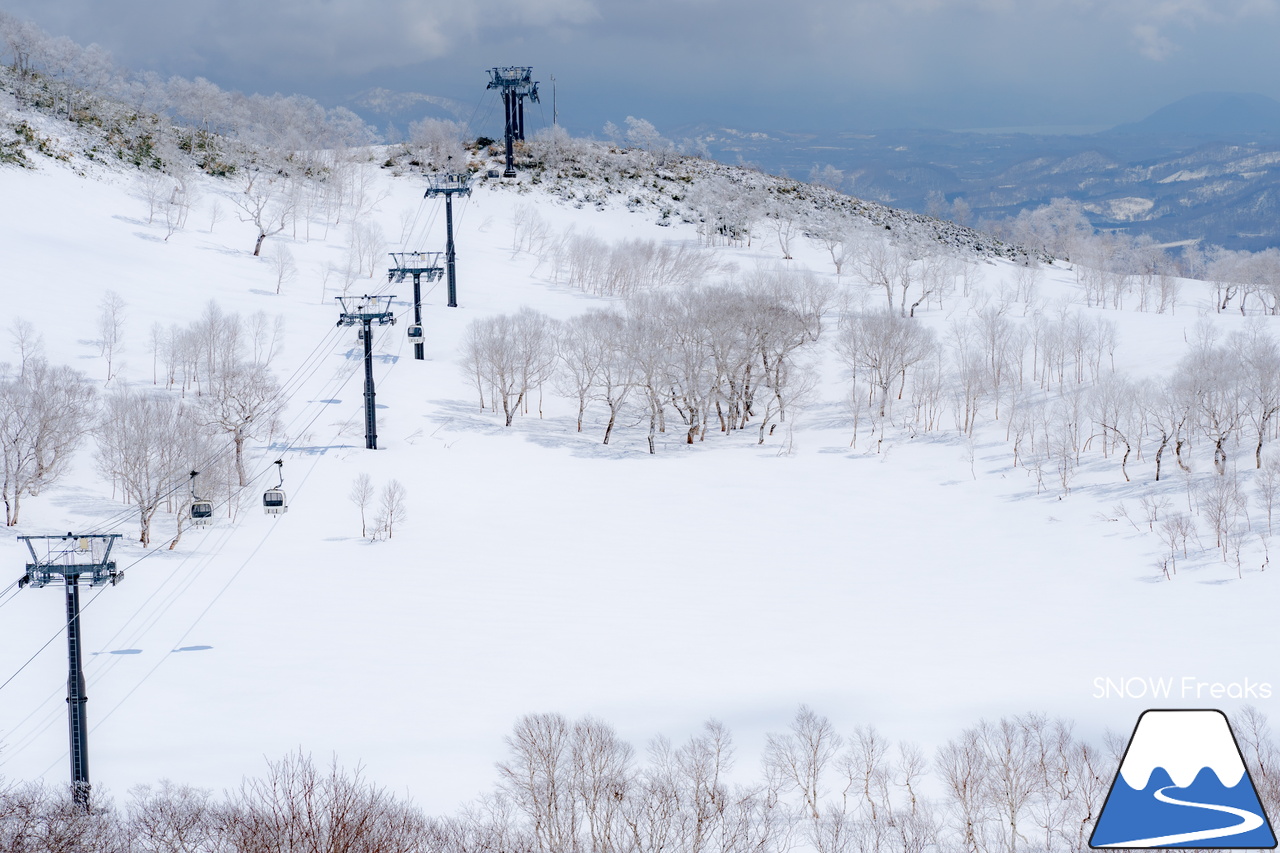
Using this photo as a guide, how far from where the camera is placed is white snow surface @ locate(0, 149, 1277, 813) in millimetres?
30344

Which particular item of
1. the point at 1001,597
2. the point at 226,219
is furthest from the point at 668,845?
the point at 226,219

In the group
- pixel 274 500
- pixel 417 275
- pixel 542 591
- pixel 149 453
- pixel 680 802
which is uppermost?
pixel 417 275

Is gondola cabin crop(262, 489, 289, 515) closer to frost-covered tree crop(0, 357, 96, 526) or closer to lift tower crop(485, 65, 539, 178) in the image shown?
frost-covered tree crop(0, 357, 96, 526)

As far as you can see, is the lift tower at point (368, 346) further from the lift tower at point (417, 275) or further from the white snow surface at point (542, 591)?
the lift tower at point (417, 275)

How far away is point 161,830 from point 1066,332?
195 ft

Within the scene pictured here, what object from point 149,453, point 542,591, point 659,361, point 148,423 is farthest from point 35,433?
point 659,361

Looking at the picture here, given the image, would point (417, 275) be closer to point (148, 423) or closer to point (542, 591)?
point (148, 423)

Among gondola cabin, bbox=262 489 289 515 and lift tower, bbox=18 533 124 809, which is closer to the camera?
lift tower, bbox=18 533 124 809

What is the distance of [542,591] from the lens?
134 ft

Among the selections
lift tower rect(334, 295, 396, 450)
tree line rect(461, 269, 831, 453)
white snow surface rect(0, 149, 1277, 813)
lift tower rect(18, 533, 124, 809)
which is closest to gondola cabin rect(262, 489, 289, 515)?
white snow surface rect(0, 149, 1277, 813)

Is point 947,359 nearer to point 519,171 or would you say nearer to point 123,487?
point 123,487

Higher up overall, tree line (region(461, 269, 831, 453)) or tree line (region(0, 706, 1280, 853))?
tree line (region(461, 269, 831, 453))

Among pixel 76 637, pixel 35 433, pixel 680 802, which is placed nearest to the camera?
pixel 76 637

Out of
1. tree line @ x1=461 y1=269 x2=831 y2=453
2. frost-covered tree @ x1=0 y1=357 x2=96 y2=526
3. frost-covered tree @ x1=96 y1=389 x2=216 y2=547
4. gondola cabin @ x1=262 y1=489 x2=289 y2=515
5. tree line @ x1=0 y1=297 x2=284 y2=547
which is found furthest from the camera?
tree line @ x1=461 y1=269 x2=831 y2=453
